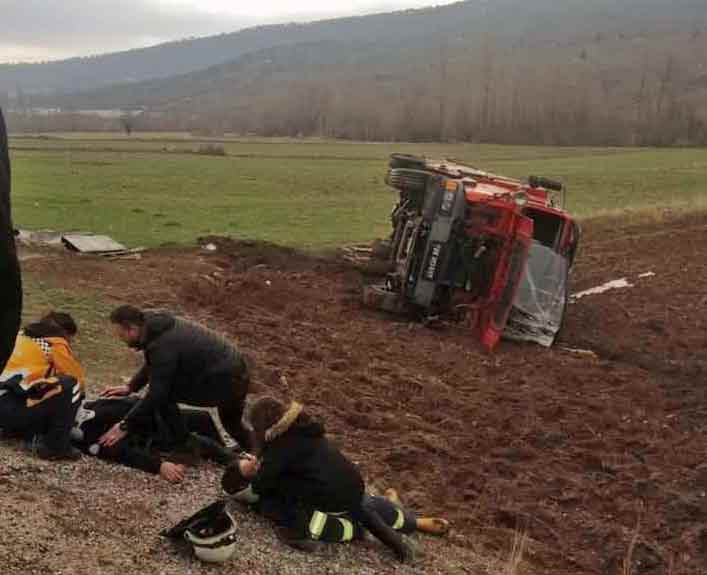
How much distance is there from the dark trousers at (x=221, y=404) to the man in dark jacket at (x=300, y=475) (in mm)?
917

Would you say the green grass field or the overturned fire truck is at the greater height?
the overturned fire truck

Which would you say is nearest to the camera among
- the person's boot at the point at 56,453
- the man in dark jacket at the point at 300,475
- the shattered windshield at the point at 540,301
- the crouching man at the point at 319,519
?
the man in dark jacket at the point at 300,475

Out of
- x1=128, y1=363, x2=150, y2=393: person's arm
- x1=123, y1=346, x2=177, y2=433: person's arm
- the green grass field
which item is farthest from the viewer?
the green grass field

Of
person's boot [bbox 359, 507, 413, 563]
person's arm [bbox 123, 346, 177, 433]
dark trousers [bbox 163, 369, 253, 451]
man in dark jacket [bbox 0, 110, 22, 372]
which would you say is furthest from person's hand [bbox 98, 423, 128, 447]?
man in dark jacket [bbox 0, 110, 22, 372]

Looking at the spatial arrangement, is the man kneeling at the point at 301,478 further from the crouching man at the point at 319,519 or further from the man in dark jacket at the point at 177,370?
the man in dark jacket at the point at 177,370

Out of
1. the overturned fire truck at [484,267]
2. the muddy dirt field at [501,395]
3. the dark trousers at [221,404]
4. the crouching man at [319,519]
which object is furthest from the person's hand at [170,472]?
the overturned fire truck at [484,267]

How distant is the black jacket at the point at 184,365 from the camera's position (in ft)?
23.1

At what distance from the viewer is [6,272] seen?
2461 millimetres

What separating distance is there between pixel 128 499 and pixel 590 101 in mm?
114970

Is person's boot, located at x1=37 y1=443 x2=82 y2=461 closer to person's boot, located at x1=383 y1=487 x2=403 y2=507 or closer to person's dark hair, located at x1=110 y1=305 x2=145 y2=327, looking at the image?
person's dark hair, located at x1=110 y1=305 x2=145 y2=327

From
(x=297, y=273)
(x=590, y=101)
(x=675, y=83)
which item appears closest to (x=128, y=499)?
(x=297, y=273)

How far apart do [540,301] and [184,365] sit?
311 inches

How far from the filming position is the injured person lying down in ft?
23.4

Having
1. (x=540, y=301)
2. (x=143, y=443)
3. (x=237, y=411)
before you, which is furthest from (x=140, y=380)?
(x=540, y=301)
